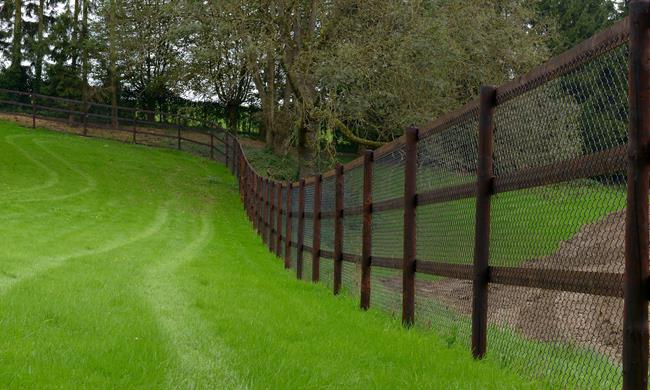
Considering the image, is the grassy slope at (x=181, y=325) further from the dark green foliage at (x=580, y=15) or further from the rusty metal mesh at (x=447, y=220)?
the dark green foliage at (x=580, y=15)

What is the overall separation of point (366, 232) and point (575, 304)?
383 cm

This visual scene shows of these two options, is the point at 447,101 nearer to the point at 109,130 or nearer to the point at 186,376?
Result: the point at 186,376

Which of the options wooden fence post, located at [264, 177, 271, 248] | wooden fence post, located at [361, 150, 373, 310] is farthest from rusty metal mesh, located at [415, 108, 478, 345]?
wooden fence post, located at [264, 177, 271, 248]

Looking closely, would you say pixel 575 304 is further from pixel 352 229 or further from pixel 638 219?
pixel 352 229

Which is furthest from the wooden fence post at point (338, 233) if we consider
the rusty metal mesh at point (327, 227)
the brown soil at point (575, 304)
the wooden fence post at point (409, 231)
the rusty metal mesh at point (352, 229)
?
the brown soil at point (575, 304)

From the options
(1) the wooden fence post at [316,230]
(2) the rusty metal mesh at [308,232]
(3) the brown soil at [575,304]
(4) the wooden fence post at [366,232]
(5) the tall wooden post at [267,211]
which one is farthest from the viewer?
(5) the tall wooden post at [267,211]

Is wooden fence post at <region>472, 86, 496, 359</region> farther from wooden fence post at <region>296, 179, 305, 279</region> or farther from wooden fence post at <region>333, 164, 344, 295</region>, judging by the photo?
wooden fence post at <region>296, 179, 305, 279</region>

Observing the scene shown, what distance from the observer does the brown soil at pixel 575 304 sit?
3.91 metres

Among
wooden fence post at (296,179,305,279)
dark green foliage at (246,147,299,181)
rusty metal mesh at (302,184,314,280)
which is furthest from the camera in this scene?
dark green foliage at (246,147,299,181)

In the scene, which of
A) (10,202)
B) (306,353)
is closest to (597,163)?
(306,353)

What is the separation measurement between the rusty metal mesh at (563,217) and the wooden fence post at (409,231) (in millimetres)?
1302

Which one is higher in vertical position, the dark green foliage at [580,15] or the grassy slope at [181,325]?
the dark green foliage at [580,15]

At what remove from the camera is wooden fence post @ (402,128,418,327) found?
269 inches

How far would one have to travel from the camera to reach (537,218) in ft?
15.0
